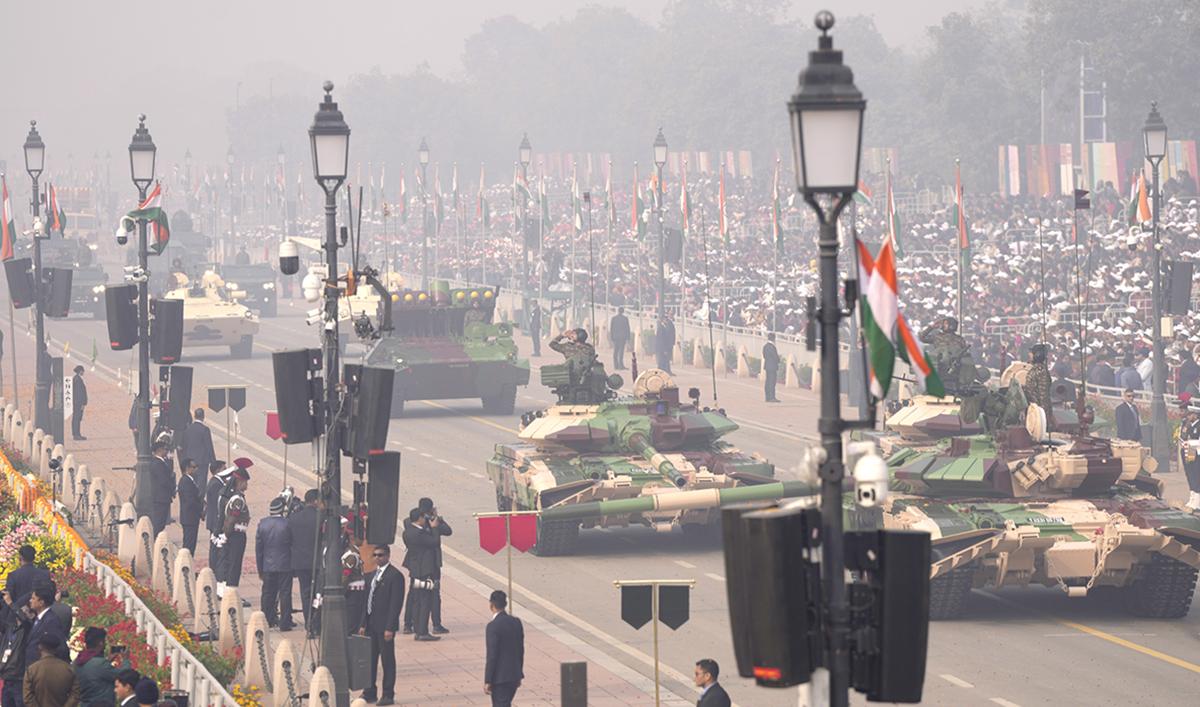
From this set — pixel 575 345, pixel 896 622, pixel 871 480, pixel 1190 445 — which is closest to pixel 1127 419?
pixel 1190 445

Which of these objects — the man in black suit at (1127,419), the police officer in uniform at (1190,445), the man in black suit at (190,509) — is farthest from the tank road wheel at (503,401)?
the man in black suit at (190,509)

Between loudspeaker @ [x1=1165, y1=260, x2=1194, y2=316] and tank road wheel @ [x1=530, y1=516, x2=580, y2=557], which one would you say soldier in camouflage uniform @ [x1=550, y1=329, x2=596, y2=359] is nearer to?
tank road wheel @ [x1=530, y1=516, x2=580, y2=557]

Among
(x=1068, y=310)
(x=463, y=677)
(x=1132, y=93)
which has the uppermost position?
(x=1132, y=93)

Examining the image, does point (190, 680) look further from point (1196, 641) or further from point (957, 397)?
point (957, 397)

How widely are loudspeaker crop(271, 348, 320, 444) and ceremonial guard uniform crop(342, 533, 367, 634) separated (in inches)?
84.5

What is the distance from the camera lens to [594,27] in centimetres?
17500

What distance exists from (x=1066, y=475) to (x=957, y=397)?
3713mm

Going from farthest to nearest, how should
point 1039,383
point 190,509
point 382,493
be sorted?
point 190,509
point 1039,383
point 382,493

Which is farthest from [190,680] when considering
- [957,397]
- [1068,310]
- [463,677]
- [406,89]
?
[406,89]

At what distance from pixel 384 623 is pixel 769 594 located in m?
10.5

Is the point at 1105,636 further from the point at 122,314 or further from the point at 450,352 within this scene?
the point at 450,352

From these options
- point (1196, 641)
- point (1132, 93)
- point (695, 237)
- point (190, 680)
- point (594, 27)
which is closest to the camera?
point (190, 680)

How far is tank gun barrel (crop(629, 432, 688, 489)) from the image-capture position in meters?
23.8

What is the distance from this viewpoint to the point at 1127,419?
31.2m
